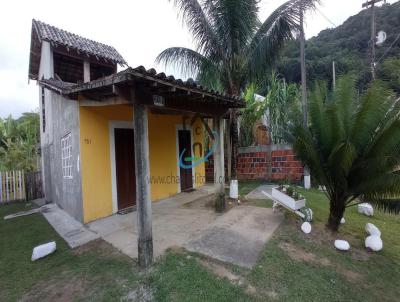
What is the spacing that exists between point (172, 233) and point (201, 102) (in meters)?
3.04

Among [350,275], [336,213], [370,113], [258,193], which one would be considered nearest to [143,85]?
[370,113]

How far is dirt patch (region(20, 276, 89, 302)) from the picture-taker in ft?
10.5

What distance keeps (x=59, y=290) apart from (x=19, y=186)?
9846 mm

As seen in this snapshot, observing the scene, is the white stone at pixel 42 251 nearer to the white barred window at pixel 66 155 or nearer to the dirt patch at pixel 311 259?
the white barred window at pixel 66 155

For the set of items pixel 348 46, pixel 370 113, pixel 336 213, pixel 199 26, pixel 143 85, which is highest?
pixel 348 46

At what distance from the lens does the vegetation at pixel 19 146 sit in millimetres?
13094

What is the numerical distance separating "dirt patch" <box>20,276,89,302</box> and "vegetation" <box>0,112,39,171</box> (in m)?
12.4

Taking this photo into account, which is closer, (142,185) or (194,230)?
(142,185)

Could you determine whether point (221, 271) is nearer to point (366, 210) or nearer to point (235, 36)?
point (366, 210)

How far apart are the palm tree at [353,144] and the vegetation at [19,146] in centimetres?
1495

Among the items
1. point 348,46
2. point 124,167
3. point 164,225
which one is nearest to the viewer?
point 164,225

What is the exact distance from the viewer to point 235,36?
25.0 ft

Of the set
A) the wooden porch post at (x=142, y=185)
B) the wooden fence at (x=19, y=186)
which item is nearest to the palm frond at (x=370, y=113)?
the wooden porch post at (x=142, y=185)

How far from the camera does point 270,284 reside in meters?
3.19
